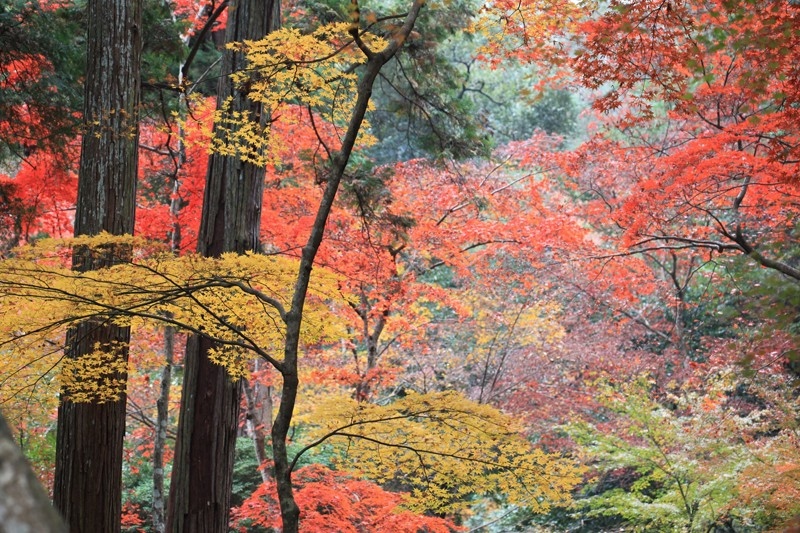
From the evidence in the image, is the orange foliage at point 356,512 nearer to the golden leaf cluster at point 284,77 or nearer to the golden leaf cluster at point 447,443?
the golden leaf cluster at point 447,443

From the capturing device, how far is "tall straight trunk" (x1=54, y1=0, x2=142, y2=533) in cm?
389

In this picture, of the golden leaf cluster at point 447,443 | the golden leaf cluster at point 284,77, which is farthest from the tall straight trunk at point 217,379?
the golden leaf cluster at point 447,443

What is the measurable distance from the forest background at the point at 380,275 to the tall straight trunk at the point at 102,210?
24 mm

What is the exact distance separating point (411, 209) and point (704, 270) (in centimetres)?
647

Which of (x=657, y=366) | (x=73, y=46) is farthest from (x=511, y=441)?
(x=657, y=366)

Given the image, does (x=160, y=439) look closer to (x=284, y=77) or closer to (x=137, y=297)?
(x=137, y=297)

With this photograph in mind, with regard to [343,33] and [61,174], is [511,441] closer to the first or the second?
[343,33]

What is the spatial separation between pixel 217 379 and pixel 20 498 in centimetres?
386

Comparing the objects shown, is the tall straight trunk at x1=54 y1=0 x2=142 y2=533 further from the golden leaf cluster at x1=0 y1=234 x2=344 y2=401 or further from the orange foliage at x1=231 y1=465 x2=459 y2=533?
the orange foliage at x1=231 y1=465 x2=459 y2=533

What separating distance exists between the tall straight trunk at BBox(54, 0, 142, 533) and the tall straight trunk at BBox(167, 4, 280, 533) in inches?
15.6

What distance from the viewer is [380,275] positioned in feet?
25.7

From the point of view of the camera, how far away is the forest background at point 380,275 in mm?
3502

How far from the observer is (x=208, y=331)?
11.8 feet

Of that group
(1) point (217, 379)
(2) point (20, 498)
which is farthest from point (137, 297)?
(2) point (20, 498)
